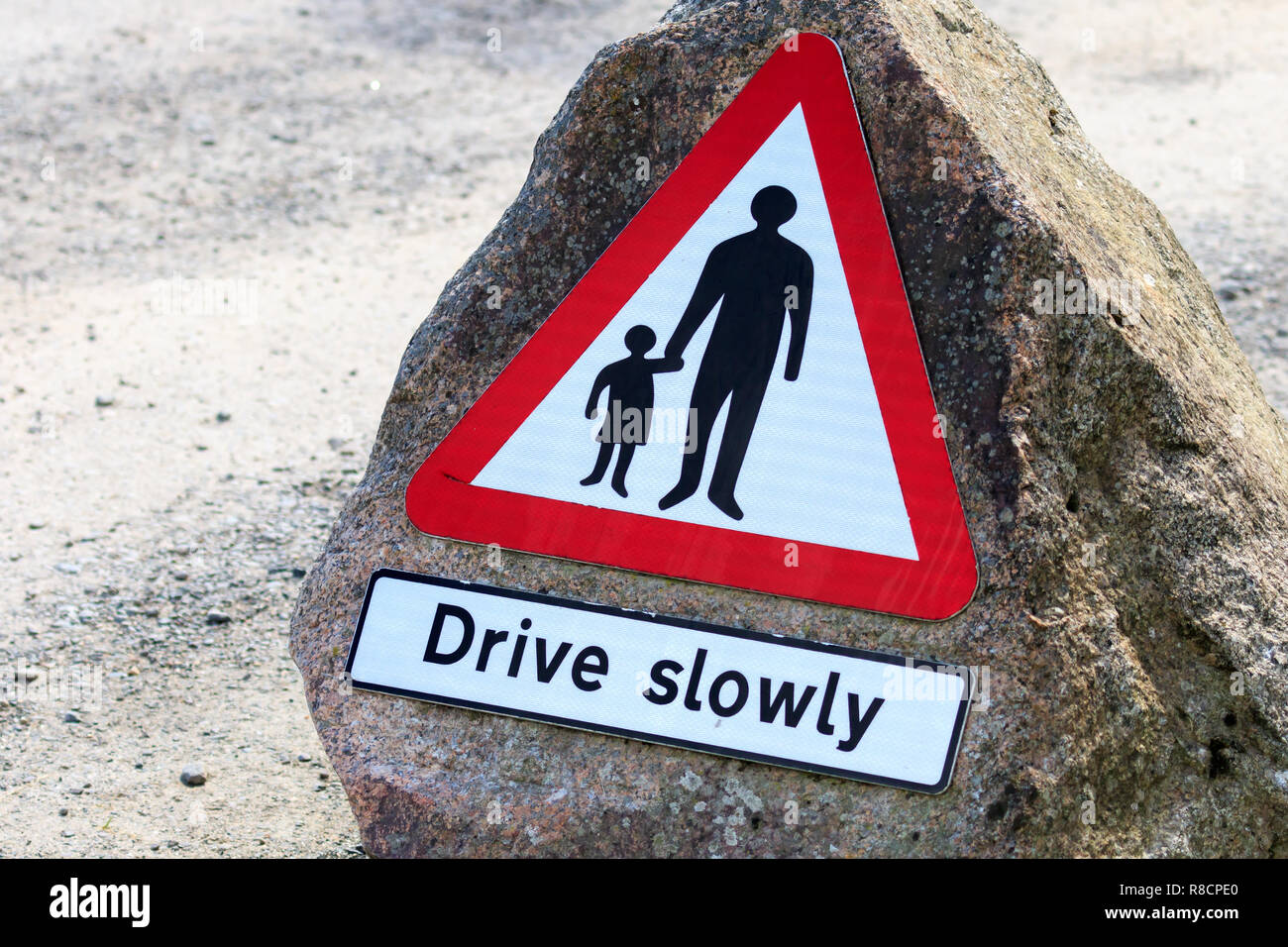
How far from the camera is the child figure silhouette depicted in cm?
263

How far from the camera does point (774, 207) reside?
2.62 m

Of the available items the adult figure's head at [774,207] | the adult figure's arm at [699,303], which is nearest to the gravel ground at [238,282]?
the adult figure's arm at [699,303]

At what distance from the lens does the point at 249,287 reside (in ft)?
21.4

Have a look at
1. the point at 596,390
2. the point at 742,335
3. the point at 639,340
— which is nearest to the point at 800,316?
the point at 742,335

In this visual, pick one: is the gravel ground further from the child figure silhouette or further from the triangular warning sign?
the child figure silhouette

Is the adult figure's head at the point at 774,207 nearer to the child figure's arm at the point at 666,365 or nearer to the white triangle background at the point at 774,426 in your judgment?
the white triangle background at the point at 774,426

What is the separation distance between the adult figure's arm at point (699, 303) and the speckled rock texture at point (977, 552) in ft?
0.81

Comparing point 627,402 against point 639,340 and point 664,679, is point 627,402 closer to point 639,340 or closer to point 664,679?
point 639,340

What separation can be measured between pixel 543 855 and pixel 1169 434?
1.63m

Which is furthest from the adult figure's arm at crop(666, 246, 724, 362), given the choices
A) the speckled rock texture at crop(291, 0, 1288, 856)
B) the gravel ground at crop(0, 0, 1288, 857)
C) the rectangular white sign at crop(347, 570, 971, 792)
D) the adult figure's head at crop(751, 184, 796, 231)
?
the gravel ground at crop(0, 0, 1288, 857)

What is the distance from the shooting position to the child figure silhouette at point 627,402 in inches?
103

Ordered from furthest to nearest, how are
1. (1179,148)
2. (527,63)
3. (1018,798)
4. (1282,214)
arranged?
(527,63)
(1179,148)
(1282,214)
(1018,798)

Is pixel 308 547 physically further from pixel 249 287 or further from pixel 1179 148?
pixel 1179 148

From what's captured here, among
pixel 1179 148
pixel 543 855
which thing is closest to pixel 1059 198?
pixel 543 855
